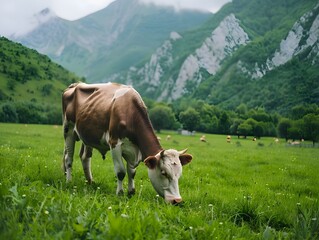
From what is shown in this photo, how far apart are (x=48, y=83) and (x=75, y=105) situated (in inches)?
5921

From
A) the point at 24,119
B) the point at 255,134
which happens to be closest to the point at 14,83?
the point at 24,119

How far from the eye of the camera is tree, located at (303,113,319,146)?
44.9 meters

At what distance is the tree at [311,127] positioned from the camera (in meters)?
44.9

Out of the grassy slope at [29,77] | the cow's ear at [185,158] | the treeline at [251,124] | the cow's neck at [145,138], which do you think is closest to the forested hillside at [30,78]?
the grassy slope at [29,77]

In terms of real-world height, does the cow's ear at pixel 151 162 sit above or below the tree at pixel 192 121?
above

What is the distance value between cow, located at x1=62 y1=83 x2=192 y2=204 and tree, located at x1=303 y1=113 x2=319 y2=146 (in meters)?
41.2

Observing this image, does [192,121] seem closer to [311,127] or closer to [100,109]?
[311,127]

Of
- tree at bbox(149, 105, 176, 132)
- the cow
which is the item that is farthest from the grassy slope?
the cow

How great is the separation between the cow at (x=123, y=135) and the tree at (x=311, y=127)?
135ft

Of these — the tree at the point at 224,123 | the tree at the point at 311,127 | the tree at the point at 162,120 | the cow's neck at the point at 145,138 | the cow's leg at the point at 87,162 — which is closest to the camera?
the cow's neck at the point at 145,138

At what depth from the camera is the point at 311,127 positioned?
47.1 meters

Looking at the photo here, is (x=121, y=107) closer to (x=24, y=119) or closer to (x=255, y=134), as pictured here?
(x=255, y=134)

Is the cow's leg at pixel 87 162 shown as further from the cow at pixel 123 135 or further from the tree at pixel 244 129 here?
the tree at pixel 244 129

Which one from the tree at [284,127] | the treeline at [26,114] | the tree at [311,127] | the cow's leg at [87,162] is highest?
the cow's leg at [87,162]
